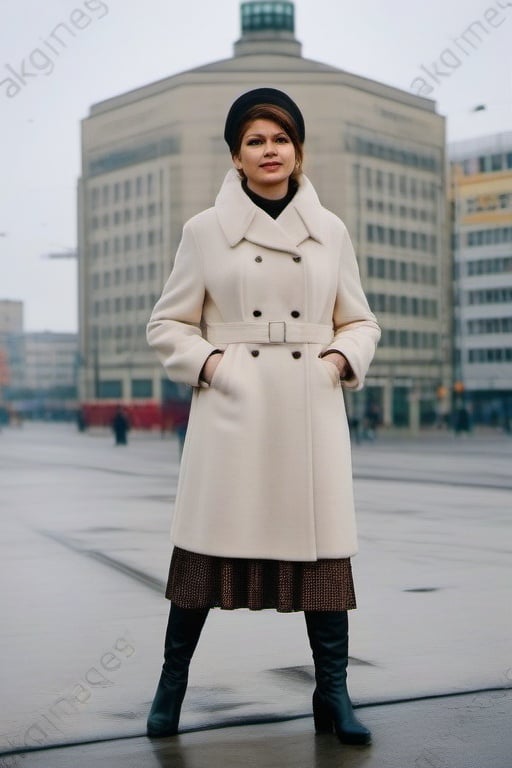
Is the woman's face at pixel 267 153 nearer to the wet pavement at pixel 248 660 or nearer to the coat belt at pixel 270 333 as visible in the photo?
the coat belt at pixel 270 333

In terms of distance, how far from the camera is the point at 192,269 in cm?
420

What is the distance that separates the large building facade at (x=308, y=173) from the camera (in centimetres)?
8888

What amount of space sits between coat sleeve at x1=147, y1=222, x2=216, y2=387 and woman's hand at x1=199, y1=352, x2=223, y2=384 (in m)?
0.02

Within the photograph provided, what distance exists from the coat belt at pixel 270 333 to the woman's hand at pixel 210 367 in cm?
8

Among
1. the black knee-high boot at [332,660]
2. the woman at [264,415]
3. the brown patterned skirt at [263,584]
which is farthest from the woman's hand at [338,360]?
the black knee-high boot at [332,660]

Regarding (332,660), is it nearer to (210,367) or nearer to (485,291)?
(210,367)

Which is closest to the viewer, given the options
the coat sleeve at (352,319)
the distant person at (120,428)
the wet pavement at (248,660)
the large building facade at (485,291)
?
the wet pavement at (248,660)

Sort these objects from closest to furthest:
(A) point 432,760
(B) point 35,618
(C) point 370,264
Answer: (A) point 432,760 < (B) point 35,618 < (C) point 370,264

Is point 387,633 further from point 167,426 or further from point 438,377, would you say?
point 438,377

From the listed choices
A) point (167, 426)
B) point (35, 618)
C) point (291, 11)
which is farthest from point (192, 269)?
point (291, 11)

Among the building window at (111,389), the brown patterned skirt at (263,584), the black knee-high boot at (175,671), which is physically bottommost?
the building window at (111,389)

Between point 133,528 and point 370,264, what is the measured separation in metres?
86.1

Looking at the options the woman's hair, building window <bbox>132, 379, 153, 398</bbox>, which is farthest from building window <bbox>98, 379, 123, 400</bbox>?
the woman's hair

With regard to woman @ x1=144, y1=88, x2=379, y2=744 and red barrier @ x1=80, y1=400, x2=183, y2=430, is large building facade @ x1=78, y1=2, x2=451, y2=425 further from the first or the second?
woman @ x1=144, y1=88, x2=379, y2=744
